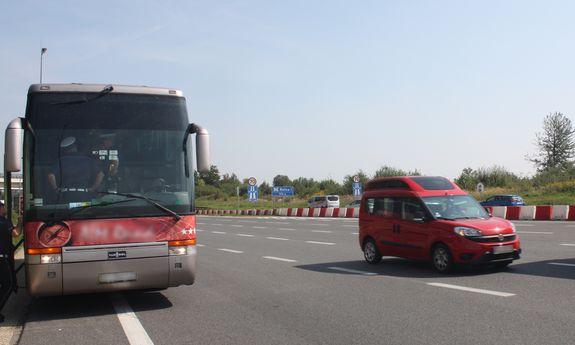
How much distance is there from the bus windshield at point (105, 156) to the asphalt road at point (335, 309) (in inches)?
59.2

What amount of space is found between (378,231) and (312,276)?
227 cm

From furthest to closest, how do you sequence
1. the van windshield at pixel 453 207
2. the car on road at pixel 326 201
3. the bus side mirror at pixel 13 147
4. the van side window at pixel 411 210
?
the car on road at pixel 326 201
the van side window at pixel 411 210
the van windshield at pixel 453 207
the bus side mirror at pixel 13 147

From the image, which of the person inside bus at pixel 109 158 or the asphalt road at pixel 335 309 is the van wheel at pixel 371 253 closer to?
the asphalt road at pixel 335 309

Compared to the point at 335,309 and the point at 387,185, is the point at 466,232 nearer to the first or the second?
the point at 387,185

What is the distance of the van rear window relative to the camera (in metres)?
12.3

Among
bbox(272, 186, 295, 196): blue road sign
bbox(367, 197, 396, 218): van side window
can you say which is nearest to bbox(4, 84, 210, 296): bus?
bbox(367, 197, 396, 218): van side window

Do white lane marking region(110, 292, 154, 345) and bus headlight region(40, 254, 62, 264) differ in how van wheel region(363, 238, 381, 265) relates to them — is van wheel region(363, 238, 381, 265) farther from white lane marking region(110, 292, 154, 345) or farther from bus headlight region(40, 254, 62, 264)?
bus headlight region(40, 254, 62, 264)

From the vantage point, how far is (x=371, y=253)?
13.1m

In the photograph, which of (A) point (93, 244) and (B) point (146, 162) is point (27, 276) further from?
(B) point (146, 162)

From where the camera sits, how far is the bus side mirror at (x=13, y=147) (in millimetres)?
7246

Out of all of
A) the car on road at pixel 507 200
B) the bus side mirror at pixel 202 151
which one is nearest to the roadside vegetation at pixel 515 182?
the car on road at pixel 507 200

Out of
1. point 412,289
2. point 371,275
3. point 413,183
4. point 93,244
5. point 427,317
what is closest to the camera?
point 427,317

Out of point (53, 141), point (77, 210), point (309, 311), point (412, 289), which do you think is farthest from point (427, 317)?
point (53, 141)

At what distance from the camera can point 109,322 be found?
299 inches
